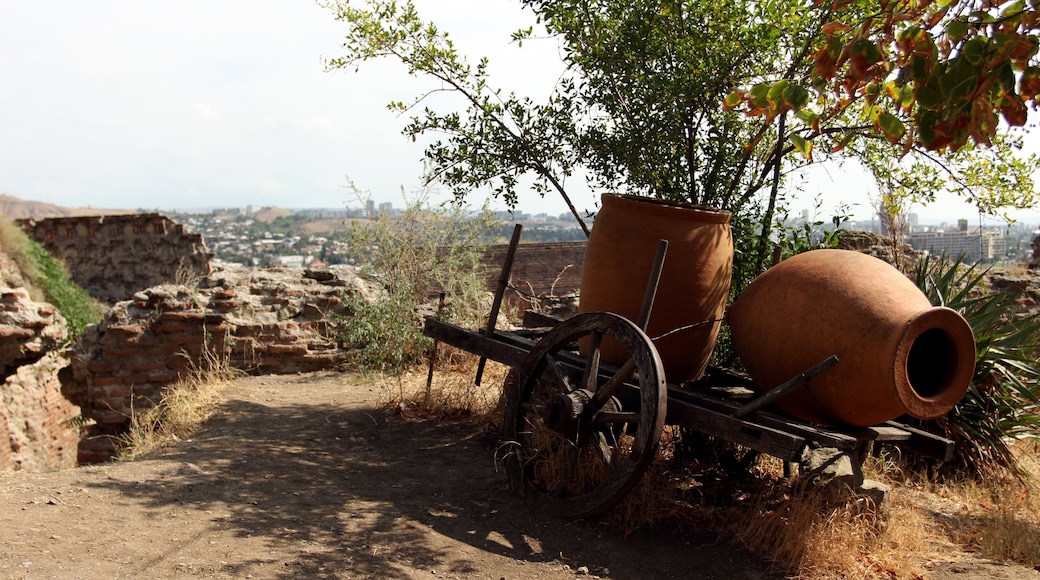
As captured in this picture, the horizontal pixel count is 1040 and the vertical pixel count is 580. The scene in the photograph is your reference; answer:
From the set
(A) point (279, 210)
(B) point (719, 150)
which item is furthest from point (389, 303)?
(A) point (279, 210)

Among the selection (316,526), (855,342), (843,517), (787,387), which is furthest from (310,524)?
(855,342)

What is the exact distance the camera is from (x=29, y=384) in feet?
28.8

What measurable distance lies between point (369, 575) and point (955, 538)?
2.82 m

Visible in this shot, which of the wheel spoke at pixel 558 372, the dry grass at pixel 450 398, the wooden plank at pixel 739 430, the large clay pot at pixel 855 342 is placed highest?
the large clay pot at pixel 855 342

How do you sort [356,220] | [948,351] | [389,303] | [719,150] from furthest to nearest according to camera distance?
[356,220] < [389,303] < [719,150] < [948,351]

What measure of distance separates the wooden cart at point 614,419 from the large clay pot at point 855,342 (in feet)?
0.42

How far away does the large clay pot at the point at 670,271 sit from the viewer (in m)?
3.93

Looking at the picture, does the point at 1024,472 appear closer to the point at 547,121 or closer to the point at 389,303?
the point at 547,121

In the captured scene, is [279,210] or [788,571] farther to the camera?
[279,210]

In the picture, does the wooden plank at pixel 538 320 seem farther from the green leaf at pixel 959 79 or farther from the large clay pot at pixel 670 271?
the green leaf at pixel 959 79

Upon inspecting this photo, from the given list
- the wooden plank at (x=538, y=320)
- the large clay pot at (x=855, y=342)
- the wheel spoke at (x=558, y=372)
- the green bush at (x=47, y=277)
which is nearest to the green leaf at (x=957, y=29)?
the large clay pot at (x=855, y=342)

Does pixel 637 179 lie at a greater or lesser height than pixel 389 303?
greater

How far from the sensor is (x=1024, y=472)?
4.60 m

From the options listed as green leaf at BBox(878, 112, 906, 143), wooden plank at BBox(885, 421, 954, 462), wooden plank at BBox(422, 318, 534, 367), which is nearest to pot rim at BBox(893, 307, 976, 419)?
wooden plank at BBox(885, 421, 954, 462)
